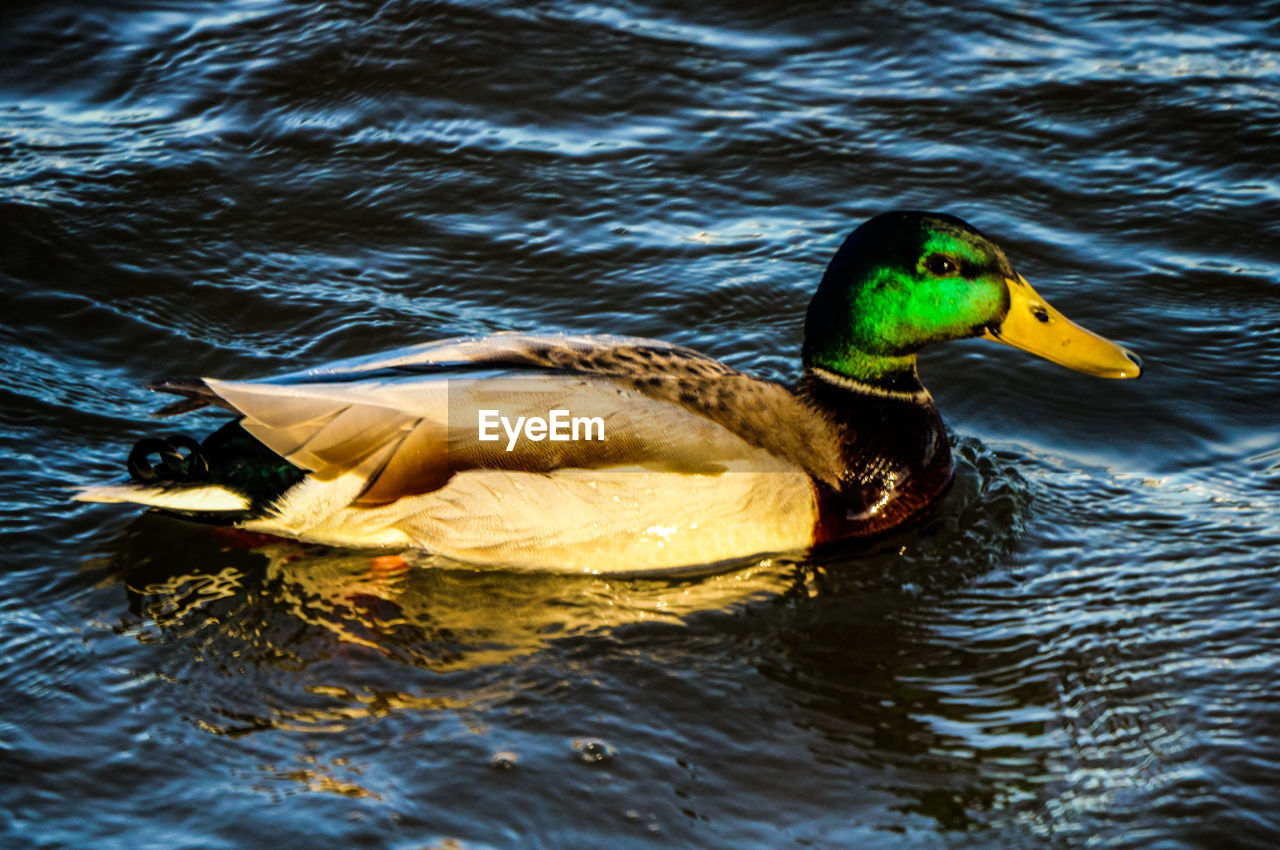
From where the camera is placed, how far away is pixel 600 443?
5020mm

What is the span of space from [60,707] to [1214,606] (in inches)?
145

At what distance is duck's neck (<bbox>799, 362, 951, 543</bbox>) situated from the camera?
5418 millimetres

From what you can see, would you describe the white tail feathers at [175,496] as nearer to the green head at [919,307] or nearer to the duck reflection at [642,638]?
the duck reflection at [642,638]

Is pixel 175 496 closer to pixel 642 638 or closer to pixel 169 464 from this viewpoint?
pixel 169 464

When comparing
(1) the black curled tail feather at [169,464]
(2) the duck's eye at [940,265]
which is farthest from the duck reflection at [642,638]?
(2) the duck's eye at [940,265]

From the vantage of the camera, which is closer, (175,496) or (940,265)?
(175,496)

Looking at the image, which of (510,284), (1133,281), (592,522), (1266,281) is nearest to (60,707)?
(592,522)

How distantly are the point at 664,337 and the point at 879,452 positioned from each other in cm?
165

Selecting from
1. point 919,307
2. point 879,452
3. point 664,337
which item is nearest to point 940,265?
point 919,307

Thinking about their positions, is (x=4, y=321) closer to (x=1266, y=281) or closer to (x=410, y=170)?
(x=410, y=170)

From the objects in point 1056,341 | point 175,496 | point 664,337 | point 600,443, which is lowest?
point 175,496

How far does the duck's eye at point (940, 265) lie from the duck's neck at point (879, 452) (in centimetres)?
43

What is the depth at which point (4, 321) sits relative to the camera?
6836mm

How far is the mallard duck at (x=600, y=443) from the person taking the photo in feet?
16.5
